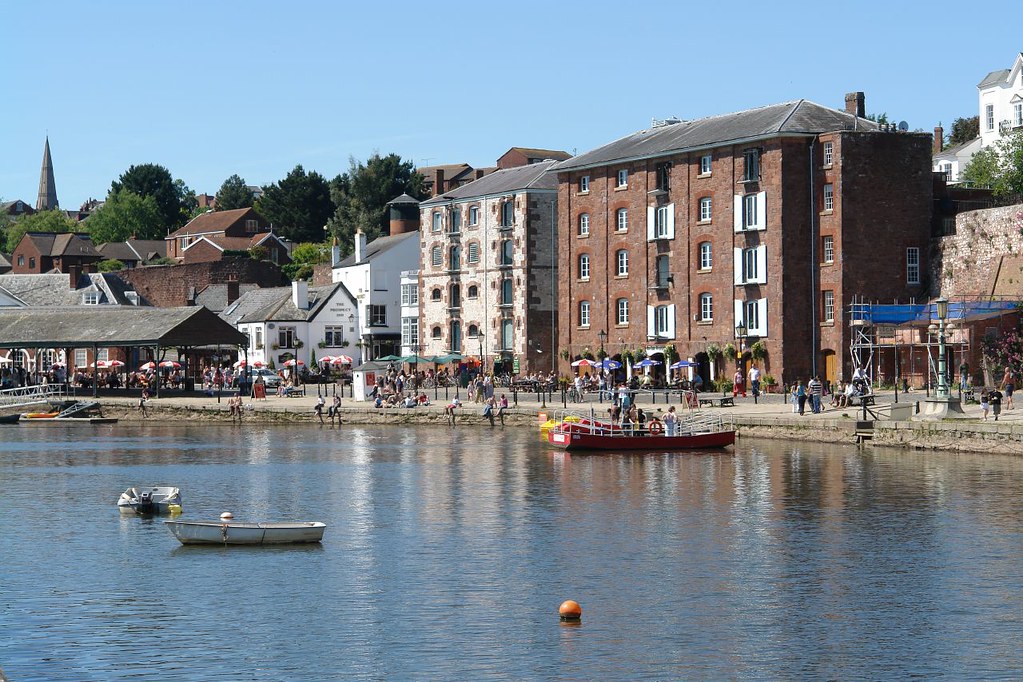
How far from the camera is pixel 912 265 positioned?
8019 cm

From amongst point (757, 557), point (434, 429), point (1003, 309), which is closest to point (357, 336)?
point (434, 429)

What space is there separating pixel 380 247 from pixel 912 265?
4817 centimetres

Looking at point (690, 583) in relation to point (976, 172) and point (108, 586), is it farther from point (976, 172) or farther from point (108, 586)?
point (976, 172)

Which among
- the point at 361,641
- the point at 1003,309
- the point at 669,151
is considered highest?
the point at 669,151

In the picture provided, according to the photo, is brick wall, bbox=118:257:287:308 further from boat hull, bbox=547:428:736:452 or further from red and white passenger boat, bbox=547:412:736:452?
boat hull, bbox=547:428:736:452

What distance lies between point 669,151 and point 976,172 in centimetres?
3050

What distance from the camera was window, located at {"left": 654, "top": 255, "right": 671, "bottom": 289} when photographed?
3425 inches

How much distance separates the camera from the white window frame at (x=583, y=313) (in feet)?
303

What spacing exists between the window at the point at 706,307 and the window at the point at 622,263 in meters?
6.59

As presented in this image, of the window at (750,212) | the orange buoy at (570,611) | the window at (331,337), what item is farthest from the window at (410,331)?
the orange buoy at (570,611)

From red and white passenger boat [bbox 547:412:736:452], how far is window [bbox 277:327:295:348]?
51.3 meters

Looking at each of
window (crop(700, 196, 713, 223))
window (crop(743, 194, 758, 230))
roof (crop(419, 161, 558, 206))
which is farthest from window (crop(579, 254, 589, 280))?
window (crop(743, 194, 758, 230))

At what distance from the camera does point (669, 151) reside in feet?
281

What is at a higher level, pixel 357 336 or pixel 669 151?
pixel 669 151
